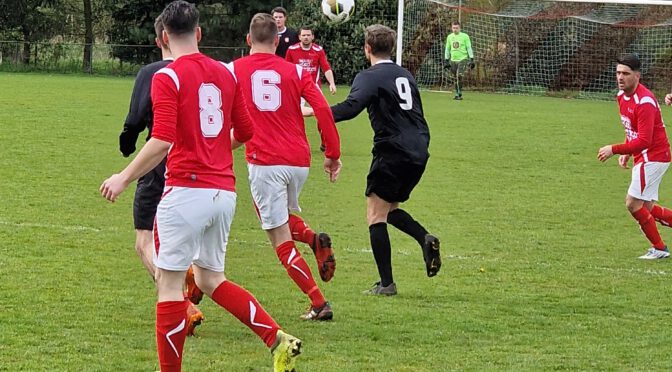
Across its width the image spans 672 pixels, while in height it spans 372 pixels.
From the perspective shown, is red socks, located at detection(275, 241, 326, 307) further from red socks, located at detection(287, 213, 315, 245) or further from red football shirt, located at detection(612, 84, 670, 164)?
red football shirt, located at detection(612, 84, 670, 164)

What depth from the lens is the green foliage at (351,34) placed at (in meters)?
34.4

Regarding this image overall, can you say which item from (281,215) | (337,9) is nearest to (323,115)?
(281,215)

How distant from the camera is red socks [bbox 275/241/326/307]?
22.2 ft

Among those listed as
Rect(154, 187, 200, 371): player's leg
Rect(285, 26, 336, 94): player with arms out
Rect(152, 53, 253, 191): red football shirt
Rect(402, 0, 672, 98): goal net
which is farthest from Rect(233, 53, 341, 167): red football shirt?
Rect(402, 0, 672, 98): goal net

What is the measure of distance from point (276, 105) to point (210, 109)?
175cm

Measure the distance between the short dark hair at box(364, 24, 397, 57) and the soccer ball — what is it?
11.3 metres

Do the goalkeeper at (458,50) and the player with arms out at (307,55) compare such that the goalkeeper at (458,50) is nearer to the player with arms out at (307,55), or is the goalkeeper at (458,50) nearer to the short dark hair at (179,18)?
the player with arms out at (307,55)

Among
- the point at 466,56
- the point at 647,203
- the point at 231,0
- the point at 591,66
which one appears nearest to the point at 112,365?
the point at 647,203

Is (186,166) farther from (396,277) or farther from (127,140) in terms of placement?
(396,277)

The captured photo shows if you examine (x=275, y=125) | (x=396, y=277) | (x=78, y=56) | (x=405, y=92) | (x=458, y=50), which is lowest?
(x=396, y=277)

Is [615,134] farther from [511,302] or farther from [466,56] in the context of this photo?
[511,302]

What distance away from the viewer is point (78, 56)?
37.3 m

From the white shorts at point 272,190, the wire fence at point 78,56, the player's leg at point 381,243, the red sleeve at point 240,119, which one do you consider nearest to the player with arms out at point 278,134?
the white shorts at point 272,190

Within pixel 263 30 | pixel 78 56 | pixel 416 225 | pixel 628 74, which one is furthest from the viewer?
pixel 78 56
